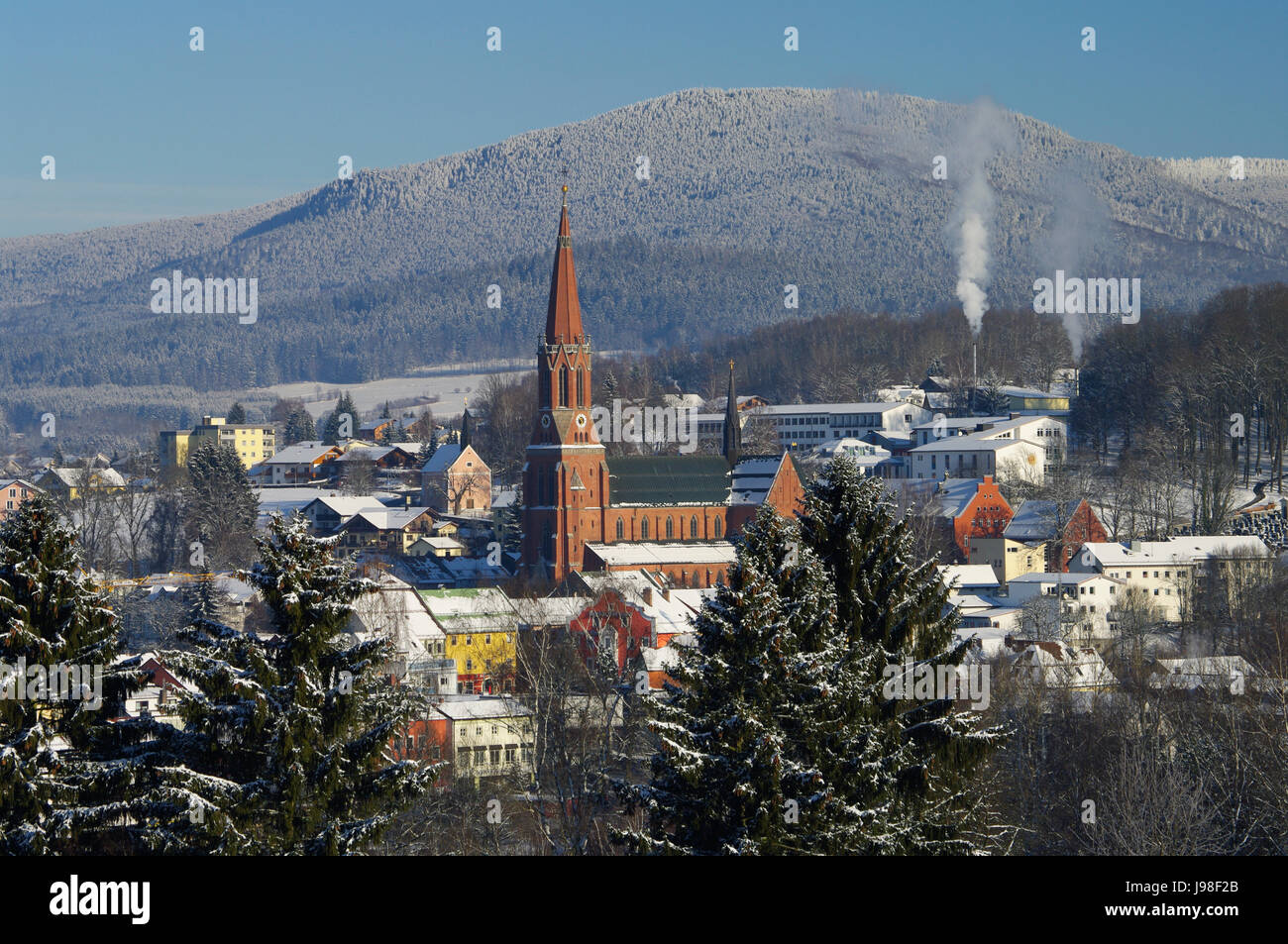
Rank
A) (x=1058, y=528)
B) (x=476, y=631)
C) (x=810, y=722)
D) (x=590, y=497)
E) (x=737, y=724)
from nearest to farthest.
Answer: (x=737, y=724) < (x=810, y=722) < (x=476, y=631) < (x=1058, y=528) < (x=590, y=497)

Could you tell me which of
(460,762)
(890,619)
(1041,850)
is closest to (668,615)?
(460,762)

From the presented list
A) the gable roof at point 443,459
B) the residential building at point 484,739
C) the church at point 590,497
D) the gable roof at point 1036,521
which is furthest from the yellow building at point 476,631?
the gable roof at point 443,459

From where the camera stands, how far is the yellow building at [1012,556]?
80.4 metres

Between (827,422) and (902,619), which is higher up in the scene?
(827,422)

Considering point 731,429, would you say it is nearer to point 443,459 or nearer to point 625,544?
point 625,544

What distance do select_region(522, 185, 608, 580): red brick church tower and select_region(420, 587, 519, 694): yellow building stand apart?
21122 mm

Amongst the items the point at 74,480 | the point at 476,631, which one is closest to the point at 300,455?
the point at 74,480

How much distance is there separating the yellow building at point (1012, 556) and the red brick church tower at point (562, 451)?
63.9ft

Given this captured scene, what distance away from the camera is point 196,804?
15438 millimetres

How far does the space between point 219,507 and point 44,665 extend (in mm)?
78413

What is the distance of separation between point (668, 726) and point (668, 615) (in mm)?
43941

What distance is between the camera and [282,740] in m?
15.9
